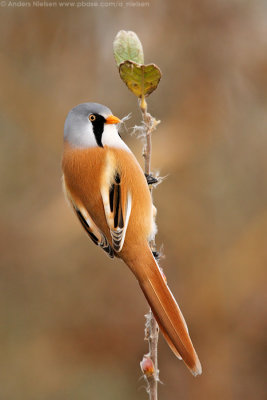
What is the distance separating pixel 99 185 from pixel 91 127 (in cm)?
21

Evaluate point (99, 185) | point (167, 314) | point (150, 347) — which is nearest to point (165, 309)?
point (167, 314)

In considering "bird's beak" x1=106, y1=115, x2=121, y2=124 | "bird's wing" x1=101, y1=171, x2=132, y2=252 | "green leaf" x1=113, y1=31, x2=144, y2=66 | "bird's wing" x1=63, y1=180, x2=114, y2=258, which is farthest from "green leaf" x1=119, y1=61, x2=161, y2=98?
"bird's wing" x1=63, y1=180, x2=114, y2=258

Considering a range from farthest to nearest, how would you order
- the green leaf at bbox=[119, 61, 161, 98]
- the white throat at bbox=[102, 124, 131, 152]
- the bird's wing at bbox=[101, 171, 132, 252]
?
the white throat at bbox=[102, 124, 131, 152] < the bird's wing at bbox=[101, 171, 132, 252] < the green leaf at bbox=[119, 61, 161, 98]

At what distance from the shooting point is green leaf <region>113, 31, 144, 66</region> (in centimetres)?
121

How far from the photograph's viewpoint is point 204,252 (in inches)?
129

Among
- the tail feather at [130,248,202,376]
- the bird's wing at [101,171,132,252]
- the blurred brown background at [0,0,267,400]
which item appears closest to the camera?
the tail feather at [130,248,202,376]

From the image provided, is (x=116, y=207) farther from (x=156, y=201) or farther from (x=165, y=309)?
(x=156, y=201)

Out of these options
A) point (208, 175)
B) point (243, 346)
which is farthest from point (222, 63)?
point (243, 346)

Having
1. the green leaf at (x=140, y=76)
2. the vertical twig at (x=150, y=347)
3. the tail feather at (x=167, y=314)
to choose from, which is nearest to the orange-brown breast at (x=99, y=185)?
the tail feather at (x=167, y=314)

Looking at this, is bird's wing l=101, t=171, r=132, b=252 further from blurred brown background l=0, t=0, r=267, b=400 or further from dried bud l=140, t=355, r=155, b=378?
blurred brown background l=0, t=0, r=267, b=400

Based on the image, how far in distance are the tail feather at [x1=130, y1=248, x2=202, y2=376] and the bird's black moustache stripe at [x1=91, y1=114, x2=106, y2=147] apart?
453 millimetres

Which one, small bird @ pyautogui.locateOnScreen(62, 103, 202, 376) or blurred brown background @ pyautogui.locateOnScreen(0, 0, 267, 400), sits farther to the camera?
blurred brown background @ pyautogui.locateOnScreen(0, 0, 267, 400)

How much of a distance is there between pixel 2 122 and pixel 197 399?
2.15 m

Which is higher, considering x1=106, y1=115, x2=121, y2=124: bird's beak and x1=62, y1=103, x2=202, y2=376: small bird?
x1=106, y1=115, x2=121, y2=124: bird's beak
